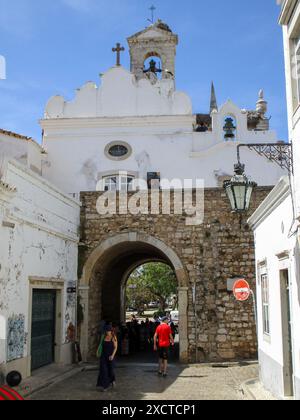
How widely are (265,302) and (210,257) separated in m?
5.31

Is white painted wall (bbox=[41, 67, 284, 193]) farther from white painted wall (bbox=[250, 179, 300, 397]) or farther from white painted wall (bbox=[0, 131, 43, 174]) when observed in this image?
white painted wall (bbox=[250, 179, 300, 397])

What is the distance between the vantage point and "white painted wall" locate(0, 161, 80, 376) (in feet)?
34.3

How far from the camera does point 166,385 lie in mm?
11117

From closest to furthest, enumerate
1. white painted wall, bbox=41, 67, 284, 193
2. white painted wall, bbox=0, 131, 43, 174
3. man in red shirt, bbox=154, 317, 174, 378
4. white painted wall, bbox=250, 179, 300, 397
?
white painted wall, bbox=250, 179, 300, 397
man in red shirt, bbox=154, 317, 174, 378
white painted wall, bbox=0, 131, 43, 174
white painted wall, bbox=41, 67, 284, 193

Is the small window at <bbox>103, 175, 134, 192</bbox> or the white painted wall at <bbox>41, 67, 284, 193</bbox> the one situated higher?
the white painted wall at <bbox>41, 67, 284, 193</bbox>

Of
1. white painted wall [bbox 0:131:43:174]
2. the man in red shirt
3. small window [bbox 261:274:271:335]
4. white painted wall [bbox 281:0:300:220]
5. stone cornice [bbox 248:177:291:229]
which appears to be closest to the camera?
white painted wall [bbox 281:0:300:220]

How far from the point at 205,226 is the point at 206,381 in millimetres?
5470

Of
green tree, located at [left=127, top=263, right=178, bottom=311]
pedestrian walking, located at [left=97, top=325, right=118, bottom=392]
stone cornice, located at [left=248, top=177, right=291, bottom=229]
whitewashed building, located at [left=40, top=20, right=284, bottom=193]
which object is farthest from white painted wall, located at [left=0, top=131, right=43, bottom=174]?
green tree, located at [left=127, top=263, right=178, bottom=311]

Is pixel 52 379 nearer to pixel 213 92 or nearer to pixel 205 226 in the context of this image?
pixel 205 226

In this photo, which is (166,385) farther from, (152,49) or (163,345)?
(152,49)

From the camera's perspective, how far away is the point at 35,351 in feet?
40.3

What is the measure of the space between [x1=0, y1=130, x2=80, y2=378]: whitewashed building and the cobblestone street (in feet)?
3.50
